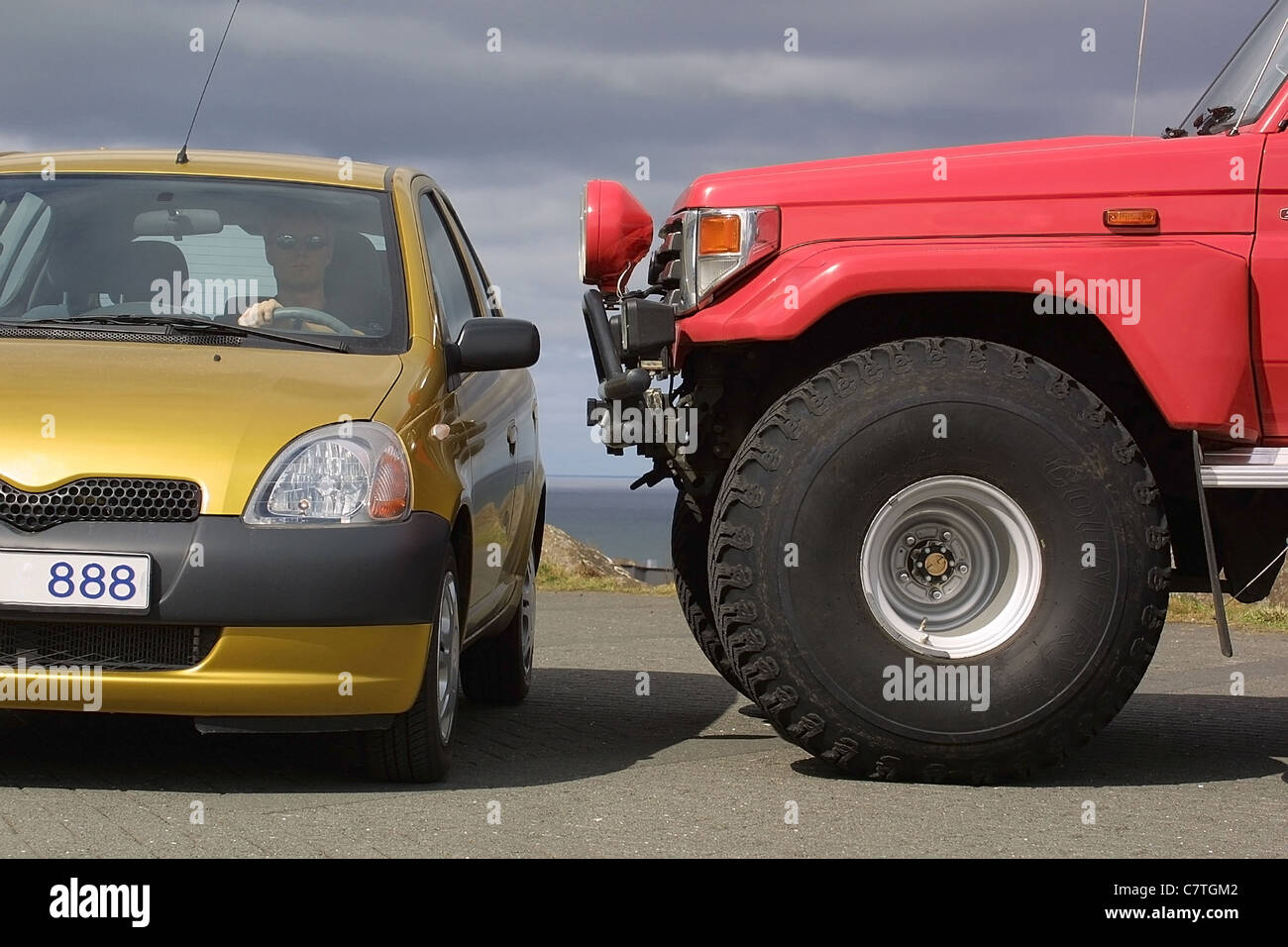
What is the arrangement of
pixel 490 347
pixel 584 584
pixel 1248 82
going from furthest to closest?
pixel 584 584 → pixel 1248 82 → pixel 490 347

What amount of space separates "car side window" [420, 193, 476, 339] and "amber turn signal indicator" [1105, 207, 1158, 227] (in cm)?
205

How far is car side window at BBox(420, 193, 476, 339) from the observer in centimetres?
599

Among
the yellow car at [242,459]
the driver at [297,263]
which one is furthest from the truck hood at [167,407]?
the driver at [297,263]

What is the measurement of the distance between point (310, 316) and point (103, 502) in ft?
3.85

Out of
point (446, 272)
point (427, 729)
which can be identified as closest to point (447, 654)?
point (427, 729)

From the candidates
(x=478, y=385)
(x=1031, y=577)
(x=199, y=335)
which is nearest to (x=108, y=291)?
(x=199, y=335)

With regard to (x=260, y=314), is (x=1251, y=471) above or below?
below

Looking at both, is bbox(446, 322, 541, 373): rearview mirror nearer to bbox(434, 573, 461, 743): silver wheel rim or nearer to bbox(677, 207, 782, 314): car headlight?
bbox(677, 207, 782, 314): car headlight

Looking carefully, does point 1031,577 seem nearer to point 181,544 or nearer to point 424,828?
point 424,828

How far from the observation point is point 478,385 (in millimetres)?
6000

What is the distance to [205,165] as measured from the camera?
6.06 metres
